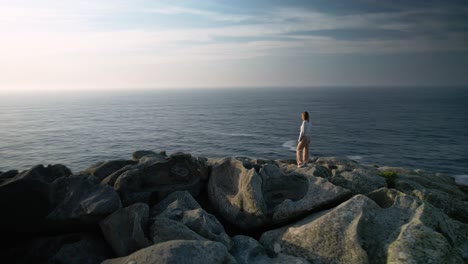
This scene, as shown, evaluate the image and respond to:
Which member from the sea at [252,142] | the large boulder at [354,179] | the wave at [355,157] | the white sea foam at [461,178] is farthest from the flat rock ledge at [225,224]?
the wave at [355,157]

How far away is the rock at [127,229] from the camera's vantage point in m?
11.4

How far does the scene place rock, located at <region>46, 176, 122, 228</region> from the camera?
12.7 meters

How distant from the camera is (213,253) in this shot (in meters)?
10.0

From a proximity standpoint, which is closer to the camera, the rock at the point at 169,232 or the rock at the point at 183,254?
the rock at the point at 183,254

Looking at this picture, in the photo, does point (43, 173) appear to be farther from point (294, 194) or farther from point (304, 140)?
point (304, 140)

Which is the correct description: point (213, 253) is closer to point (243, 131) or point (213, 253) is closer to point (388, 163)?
point (388, 163)

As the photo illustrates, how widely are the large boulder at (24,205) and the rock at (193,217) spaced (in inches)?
178

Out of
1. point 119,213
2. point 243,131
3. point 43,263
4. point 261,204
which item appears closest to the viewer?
point 43,263

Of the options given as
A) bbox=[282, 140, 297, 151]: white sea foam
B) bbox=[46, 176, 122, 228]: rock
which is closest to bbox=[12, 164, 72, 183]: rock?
bbox=[46, 176, 122, 228]: rock

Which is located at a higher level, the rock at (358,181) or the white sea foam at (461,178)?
the rock at (358,181)

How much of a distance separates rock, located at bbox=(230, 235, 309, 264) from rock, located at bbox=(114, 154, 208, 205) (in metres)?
5.65

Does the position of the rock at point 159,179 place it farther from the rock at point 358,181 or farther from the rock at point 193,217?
the rock at point 358,181

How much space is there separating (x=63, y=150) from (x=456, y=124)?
13921 centimetres

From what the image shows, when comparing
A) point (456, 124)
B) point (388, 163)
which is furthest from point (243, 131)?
point (456, 124)
